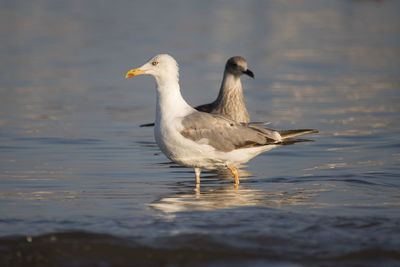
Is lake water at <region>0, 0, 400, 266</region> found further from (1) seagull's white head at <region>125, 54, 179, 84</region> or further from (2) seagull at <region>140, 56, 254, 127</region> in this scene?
(1) seagull's white head at <region>125, 54, 179, 84</region>

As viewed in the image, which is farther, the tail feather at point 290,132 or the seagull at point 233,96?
the seagull at point 233,96

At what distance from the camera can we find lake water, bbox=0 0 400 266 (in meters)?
6.64

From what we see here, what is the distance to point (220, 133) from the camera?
8.95 metres

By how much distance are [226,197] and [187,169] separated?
1875 mm

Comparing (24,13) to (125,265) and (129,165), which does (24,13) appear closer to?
(129,165)

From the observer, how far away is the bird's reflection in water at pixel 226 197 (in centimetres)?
801

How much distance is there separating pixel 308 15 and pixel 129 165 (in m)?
23.9

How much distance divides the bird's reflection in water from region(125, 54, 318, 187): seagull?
0.72 feet

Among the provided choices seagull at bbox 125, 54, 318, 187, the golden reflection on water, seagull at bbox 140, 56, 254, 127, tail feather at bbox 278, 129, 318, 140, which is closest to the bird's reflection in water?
the golden reflection on water

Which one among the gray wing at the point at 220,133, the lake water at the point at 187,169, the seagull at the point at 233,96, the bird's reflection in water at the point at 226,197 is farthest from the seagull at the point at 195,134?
the seagull at the point at 233,96

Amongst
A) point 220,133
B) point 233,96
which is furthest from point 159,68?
point 233,96

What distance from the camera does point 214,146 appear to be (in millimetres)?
8828

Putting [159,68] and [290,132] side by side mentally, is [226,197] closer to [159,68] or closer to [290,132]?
[290,132]

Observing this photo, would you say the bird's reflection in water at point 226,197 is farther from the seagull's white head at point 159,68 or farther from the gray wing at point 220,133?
the seagull's white head at point 159,68
